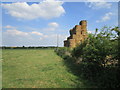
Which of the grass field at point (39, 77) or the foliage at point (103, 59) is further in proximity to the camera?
the grass field at point (39, 77)

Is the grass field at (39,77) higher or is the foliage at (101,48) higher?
the foliage at (101,48)

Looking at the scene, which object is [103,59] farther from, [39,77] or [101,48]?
[39,77]

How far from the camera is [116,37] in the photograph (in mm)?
3592

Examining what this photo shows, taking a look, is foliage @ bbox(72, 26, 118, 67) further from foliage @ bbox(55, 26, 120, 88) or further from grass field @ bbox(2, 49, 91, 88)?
grass field @ bbox(2, 49, 91, 88)

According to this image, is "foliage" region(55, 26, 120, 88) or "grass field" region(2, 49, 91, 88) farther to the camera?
"grass field" region(2, 49, 91, 88)

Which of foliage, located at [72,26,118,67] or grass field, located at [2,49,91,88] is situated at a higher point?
foliage, located at [72,26,118,67]

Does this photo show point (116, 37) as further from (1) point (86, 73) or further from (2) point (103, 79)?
(1) point (86, 73)

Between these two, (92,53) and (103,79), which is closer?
(103,79)

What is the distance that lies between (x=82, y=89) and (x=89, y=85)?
0.49 meters

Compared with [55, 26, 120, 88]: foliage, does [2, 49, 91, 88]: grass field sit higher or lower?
lower

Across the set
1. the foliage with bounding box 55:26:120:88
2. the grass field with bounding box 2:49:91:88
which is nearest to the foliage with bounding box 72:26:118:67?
the foliage with bounding box 55:26:120:88

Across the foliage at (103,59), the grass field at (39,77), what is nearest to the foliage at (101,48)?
the foliage at (103,59)

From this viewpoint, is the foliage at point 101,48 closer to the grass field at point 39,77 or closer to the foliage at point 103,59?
the foliage at point 103,59

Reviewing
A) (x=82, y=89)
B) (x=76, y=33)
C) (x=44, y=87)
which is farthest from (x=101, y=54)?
(x=76, y=33)
